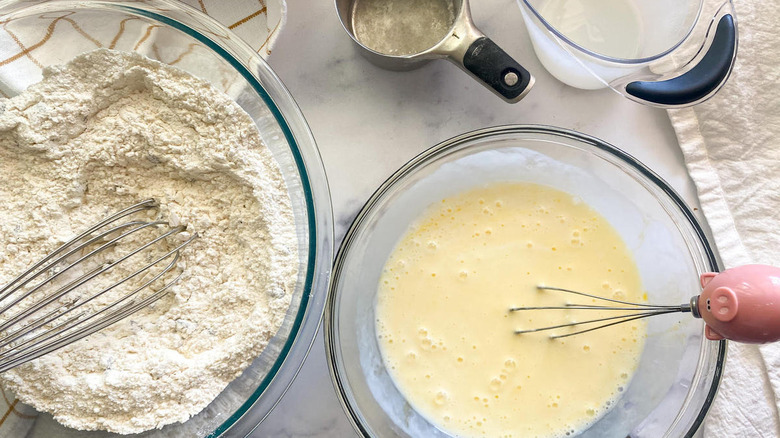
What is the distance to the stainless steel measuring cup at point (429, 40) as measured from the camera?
921 mm

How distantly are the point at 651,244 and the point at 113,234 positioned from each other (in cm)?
93

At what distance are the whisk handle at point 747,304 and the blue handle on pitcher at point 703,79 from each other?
33 cm

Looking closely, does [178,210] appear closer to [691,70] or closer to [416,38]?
[416,38]

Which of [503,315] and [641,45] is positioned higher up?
[641,45]

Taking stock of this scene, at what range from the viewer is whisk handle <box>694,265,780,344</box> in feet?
2.27

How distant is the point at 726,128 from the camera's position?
103cm

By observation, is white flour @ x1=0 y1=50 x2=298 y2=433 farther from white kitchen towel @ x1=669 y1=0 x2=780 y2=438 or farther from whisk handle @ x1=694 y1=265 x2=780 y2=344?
white kitchen towel @ x1=669 y1=0 x2=780 y2=438

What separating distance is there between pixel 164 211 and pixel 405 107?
475 mm

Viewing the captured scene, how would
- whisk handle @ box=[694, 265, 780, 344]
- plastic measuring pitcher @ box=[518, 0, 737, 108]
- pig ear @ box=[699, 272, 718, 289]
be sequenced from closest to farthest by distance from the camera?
whisk handle @ box=[694, 265, 780, 344], pig ear @ box=[699, 272, 718, 289], plastic measuring pitcher @ box=[518, 0, 737, 108]

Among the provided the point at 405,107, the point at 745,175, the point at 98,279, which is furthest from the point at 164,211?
the point at 745,175

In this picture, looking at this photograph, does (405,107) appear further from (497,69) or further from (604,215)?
(604,215)

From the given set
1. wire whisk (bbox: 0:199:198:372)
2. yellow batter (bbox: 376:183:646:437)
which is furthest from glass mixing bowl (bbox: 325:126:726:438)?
wire whisk (bbox: 0:199:198:372)

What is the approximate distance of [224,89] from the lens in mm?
896

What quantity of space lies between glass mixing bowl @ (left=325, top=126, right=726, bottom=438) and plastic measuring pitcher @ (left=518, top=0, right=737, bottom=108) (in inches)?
4.6
